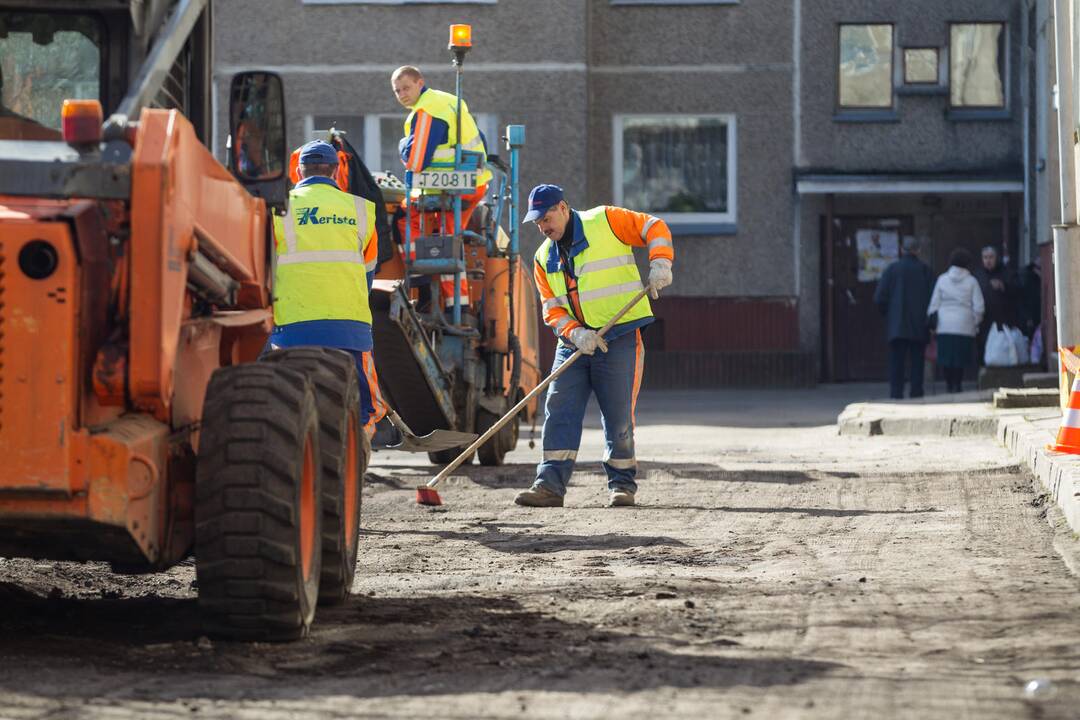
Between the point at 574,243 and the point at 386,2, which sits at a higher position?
the point at 386,2

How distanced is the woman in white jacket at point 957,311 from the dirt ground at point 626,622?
1082 centimetres

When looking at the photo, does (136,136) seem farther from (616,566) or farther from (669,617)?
(616,566)

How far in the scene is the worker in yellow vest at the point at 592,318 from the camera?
1139 centimetres

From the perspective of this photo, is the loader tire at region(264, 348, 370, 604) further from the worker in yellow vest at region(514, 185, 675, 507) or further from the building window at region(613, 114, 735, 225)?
the building window at region(613, 114, 735, 225)

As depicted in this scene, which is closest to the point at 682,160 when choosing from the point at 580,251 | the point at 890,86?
the point at 890,86

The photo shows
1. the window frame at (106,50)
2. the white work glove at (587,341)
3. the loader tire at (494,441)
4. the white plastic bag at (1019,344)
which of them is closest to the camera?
the window frame at (106,50)

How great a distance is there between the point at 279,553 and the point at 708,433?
12843mm

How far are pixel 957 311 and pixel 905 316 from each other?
551 mm

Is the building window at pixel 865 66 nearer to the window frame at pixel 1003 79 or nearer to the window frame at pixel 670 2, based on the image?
the window frame at pixel 1003 79

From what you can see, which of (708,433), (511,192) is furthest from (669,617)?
(708,433)

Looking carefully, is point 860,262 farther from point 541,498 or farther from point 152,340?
point 152,340

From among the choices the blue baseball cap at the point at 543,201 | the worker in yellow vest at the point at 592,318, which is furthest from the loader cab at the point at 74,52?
the worker in yellow vest at the point at 592,318

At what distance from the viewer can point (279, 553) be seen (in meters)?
6.00

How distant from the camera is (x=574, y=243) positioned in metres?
11.5
